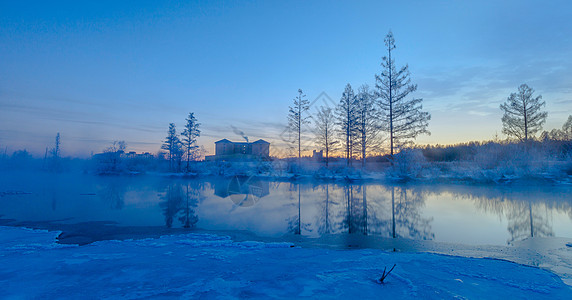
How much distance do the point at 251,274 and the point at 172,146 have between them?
3927cm

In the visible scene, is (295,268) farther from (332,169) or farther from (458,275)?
(332,169)

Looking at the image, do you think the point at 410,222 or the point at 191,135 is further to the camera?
the point at 191,135

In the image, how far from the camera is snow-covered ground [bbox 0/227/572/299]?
8.85 feet

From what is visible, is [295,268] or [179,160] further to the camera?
[179,160]

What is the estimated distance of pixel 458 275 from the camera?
3143 mm

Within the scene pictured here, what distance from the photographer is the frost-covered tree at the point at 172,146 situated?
35.4 meters

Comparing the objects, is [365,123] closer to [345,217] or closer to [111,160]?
[345,217]

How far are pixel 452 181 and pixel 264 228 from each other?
15.4m

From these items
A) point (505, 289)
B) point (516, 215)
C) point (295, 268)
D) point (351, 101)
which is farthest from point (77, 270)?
point (351, 101)

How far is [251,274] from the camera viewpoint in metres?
3.23

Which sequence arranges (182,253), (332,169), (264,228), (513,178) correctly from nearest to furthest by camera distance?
1. (182,253)
2. (264,228)
3. (513,178)
4. (332,169)

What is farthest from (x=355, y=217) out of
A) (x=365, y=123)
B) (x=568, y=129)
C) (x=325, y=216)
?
(x=568, y=129)

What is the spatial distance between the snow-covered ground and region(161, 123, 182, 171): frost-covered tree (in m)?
32.6

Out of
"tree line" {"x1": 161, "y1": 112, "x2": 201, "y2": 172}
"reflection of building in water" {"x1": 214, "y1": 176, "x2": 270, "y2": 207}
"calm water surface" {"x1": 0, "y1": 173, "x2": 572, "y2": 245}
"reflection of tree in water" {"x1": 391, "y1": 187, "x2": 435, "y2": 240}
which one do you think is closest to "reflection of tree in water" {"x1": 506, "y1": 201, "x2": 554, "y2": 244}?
"calm water surface" {"x1": 0, "y1": 173, "x2": 572, "y2": 245}
